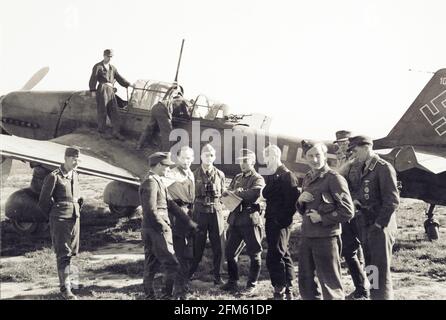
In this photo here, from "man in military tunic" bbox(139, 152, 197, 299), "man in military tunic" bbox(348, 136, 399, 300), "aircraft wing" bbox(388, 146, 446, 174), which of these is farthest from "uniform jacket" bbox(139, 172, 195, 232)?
"aircraft wing" bbox(388, 146, 446, 174)

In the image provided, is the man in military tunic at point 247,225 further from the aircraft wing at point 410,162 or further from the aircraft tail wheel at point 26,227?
the aircraft tail wheel at point 26,227

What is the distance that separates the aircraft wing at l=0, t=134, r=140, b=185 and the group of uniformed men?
2571 millimetres

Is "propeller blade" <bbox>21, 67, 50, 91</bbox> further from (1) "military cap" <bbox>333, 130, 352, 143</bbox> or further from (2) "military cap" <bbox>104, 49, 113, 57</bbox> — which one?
(1) "military cap" <bbox>333, 130, 352, 143</bbox>

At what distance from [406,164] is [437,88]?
8.20 ft

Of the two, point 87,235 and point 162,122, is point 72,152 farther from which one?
point 87,235

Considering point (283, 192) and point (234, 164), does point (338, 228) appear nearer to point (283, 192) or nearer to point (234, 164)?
point (283, 192)

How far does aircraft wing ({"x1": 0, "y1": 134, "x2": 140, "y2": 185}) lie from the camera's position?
832cm

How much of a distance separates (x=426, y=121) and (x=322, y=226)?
5.60 m

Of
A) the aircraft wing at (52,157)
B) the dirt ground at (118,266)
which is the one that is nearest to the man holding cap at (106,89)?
the aircraft wing at (52,157)

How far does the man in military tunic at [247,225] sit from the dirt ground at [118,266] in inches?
10.8

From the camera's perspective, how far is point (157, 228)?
17.5ft
